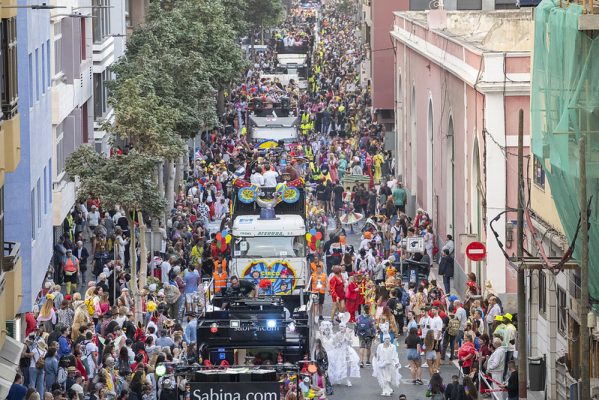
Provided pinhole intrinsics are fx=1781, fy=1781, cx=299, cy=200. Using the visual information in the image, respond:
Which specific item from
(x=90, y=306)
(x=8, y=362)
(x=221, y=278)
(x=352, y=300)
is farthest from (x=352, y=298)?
(x=8, y=362)

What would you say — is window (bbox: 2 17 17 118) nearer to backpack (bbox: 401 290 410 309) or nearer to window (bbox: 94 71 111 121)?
backpack (bbox: 401 290 410 309)

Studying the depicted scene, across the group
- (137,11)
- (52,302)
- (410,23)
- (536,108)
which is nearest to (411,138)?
(410,23)

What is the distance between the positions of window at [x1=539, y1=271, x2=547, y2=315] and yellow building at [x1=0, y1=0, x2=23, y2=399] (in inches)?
366

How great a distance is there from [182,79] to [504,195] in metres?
13.6

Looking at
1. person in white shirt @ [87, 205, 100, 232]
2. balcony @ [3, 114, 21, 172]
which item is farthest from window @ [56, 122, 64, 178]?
balcony @ [3, 114, 21, 172]

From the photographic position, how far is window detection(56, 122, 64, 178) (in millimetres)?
44094

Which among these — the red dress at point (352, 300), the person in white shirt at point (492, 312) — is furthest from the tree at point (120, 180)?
the person in white shirt at point (492, 312)

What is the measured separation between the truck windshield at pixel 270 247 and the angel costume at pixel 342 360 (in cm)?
434

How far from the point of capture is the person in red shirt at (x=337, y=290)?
4056 centimetres

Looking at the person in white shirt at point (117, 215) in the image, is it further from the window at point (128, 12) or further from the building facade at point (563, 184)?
the window at point (128, 12)

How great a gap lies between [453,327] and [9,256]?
11178mm

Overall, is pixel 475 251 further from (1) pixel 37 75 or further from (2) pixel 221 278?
(1) pixel 37 75

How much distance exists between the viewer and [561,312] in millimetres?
30172

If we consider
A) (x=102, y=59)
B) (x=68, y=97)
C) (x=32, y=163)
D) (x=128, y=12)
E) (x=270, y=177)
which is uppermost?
(x=128, y=12)
